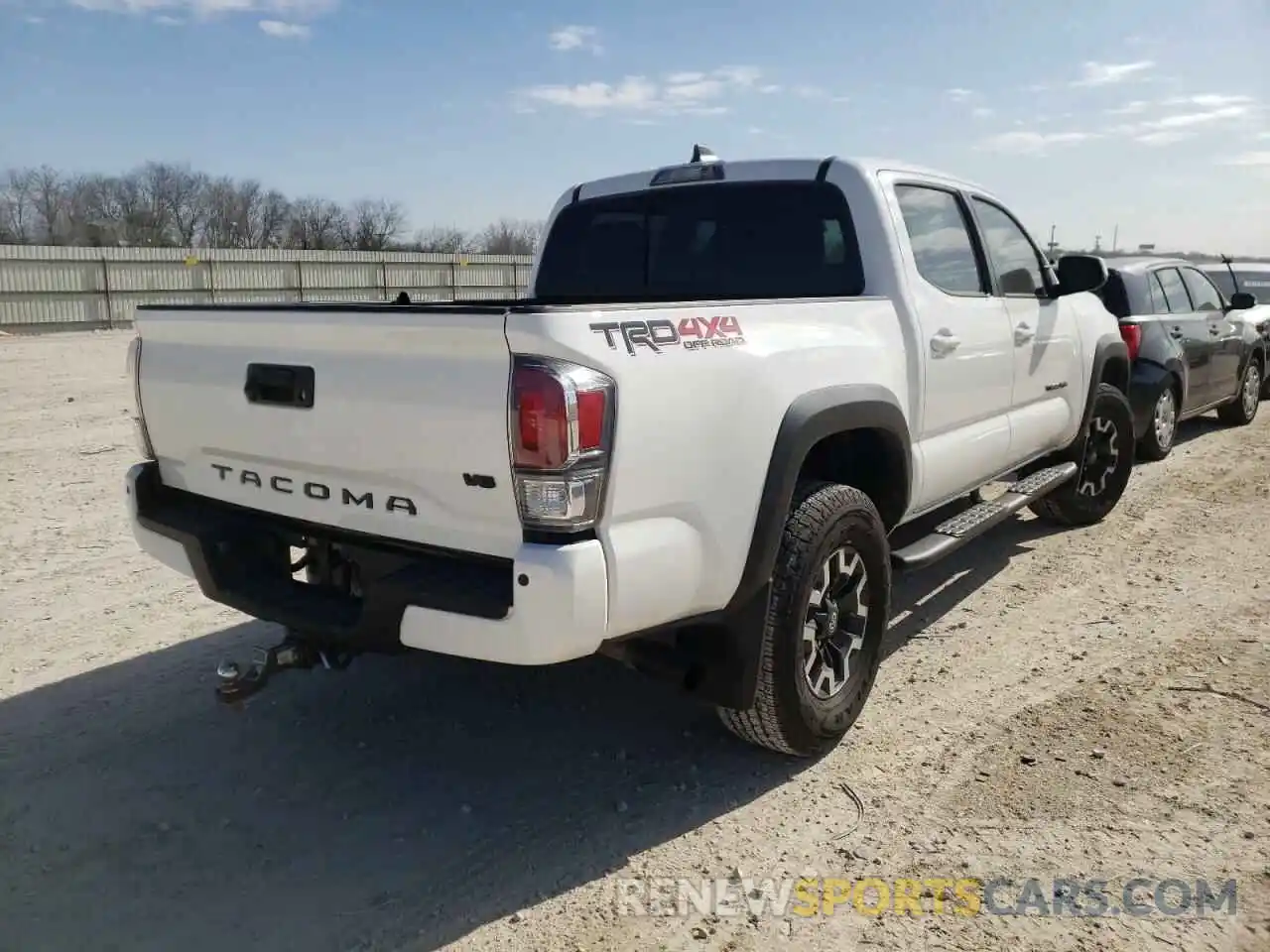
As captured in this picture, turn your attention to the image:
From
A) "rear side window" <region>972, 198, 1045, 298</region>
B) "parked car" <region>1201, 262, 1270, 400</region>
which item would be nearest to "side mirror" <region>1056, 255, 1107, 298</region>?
"rear side window" <region>972, 198, 1045, 298</region>

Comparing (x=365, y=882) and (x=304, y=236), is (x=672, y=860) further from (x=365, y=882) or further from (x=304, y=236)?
(x=304, y=236)

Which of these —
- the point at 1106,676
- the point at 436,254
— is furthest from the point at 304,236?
the point at 1106,676

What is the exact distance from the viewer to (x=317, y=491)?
3004 mm

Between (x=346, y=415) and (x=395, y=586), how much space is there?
20.1 inches

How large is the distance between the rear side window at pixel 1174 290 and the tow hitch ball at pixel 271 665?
8.41 metres

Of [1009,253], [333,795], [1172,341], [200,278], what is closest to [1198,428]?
[1172,341]

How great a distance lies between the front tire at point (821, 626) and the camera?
126 inches

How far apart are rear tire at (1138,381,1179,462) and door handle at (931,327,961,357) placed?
5155mm

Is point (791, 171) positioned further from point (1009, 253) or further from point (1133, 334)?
point (1133, 334)

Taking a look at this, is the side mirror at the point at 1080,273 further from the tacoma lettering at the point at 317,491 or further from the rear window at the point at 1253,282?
the rear window at the point at 1253,282

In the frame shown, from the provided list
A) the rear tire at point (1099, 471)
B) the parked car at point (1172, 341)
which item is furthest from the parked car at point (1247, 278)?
the rear tire at point (1099, 471)

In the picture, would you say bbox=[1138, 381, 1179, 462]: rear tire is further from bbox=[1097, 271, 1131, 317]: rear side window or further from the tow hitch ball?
the tow hitch ball

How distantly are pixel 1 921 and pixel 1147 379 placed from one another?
8623 mm

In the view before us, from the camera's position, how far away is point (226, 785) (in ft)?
11.2
